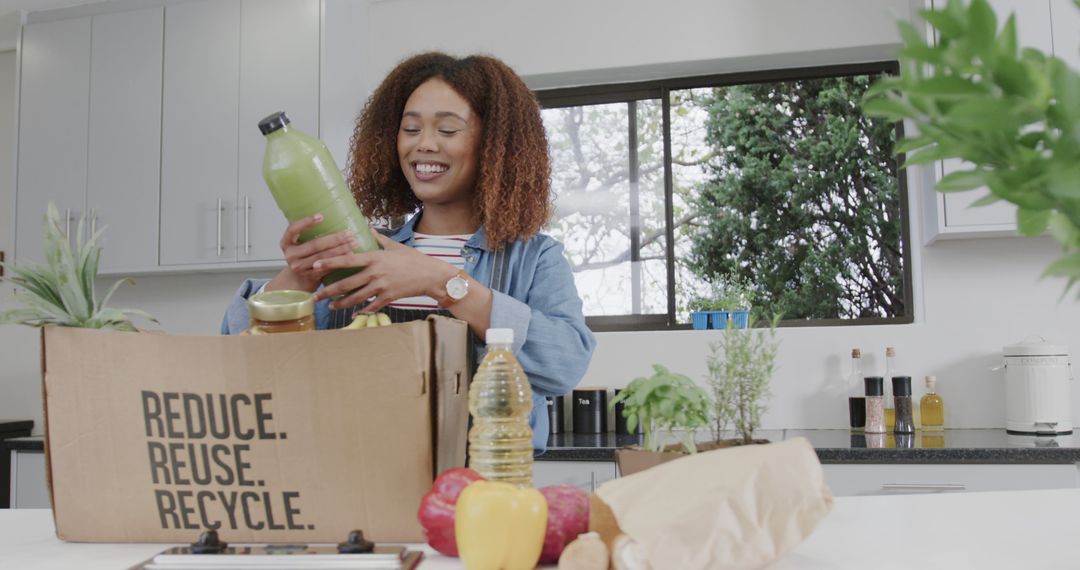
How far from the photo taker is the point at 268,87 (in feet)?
10.3

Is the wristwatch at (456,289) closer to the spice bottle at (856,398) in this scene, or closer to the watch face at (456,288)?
the watch face at (456,288)

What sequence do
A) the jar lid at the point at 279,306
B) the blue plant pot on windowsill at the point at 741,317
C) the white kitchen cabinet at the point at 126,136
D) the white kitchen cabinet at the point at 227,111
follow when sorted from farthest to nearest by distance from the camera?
1. the white kitchen cabinet at the point at 126,136
2. the white kitchen cabinet at the point at 227,111
3. the blue plant pot on windowsill at the point at 741,317
4. the jar lid at the point at 279,306

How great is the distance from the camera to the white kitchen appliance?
2.54 metres

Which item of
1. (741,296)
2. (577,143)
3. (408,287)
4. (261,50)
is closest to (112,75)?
(261,50)

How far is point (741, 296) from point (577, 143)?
34.7 inches

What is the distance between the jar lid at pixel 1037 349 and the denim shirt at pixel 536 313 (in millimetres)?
1919

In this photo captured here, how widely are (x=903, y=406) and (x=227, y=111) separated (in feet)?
8.59

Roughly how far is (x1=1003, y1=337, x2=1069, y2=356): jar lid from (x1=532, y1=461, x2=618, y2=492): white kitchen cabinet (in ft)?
4.36

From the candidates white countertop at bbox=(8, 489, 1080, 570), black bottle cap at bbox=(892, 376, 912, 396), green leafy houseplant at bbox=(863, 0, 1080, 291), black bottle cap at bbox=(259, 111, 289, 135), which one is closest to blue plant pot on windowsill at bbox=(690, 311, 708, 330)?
black bottle cap at bbox=(892, 376, 912, 396)

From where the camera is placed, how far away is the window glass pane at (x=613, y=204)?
3234 mm

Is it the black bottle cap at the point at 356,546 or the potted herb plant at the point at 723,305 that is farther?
the potted herb plant at the point at 723,305

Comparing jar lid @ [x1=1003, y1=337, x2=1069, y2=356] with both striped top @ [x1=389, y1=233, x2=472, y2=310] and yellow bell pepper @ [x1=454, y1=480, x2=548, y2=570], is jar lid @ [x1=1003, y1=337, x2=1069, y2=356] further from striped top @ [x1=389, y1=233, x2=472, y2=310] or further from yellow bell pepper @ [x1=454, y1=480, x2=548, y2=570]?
yellow bell pepper @ [x1=454, y1=480, x2=548, y2=570]

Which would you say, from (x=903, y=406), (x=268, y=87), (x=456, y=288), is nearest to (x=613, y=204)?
(x=903, y=406)

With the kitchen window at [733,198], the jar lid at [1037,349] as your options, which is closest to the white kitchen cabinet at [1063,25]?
the kitchen window at [733,198]
